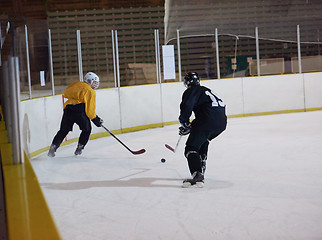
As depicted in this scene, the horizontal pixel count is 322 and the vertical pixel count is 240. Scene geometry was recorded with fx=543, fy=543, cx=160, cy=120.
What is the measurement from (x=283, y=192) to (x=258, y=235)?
1.12 meters

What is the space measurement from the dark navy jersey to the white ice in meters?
0.48

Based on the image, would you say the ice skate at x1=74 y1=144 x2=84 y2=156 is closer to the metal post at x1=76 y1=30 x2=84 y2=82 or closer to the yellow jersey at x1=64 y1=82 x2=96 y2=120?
the yellow jersey at x1=64 y1=82 x2=96 y2=120

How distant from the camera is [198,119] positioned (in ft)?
13.9

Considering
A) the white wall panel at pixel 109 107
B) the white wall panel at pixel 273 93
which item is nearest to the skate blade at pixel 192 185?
the white wall panel at pixel 109 107

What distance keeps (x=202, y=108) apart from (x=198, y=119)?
9 centimetres

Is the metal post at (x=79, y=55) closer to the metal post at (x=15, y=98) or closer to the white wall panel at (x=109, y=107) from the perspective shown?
the white wall panel at (x=109, y=107)

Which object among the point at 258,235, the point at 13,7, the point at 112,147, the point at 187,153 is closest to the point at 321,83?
the point at 112,147

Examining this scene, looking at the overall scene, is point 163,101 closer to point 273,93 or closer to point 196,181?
point 273,93

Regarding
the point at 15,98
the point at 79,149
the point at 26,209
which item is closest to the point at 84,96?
the point at 79,149

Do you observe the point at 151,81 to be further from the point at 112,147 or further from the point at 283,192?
the point at 283,192

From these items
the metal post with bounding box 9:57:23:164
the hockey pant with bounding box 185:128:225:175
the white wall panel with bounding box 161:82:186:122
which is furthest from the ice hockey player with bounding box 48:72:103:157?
the metal post with bounding box 9:57:23:164

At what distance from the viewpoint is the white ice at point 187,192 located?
9.80 ft

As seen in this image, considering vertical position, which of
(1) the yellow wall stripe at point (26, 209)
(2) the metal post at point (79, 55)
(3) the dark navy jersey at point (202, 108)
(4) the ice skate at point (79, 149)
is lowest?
(4) the ice skate at point (79, 149)

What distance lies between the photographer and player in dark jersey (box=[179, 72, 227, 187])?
4.16 metres
